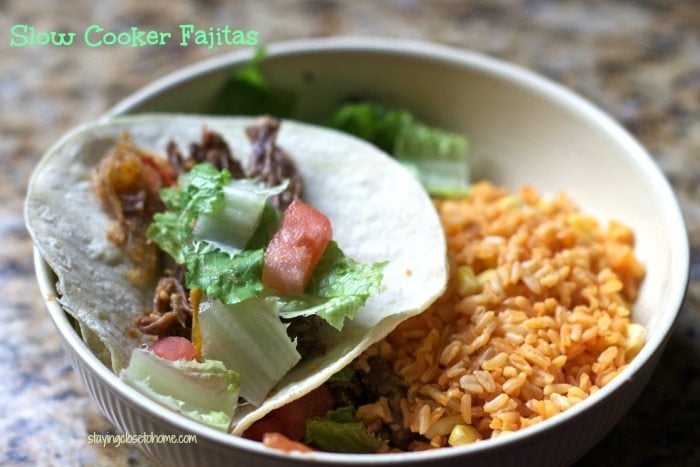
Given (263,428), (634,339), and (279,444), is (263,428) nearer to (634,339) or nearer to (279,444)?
(279,444)

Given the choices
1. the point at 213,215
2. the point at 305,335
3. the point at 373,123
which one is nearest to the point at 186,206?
the point at 213,215

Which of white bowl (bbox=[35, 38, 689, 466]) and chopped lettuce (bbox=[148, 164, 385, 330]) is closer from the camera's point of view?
white bowl (bbox=[35, 38, 689, 466])

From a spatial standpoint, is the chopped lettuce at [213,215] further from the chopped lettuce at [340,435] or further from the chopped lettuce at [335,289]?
the chopped lettuce at [340,435]

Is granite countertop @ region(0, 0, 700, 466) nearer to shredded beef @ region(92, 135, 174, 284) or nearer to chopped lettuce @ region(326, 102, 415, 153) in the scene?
shredded beef @ region(92, 135, 174, 284)

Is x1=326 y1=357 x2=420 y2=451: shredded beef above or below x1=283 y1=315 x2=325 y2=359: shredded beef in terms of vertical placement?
below

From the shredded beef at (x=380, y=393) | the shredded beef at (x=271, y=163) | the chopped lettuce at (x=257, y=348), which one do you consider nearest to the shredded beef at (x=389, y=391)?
the shredded beef at (x=380, y=393)

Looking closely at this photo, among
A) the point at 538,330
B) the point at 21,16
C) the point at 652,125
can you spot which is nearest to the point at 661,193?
the point at 538,330

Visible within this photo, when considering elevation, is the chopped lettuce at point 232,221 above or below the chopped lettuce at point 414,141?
above

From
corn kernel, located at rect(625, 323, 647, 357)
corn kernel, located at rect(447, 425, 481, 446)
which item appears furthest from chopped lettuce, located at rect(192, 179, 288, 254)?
corn kernel, located at rect(625, 323, 647, 357)
